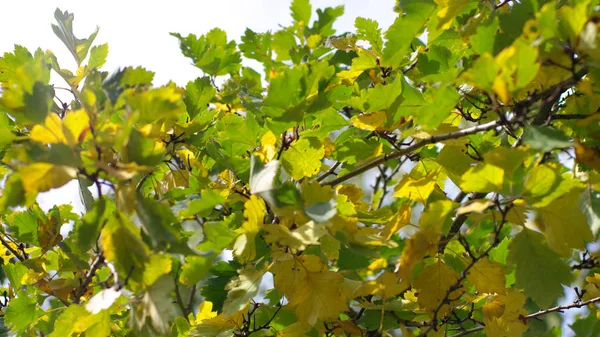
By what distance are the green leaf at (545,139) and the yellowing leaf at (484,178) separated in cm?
8

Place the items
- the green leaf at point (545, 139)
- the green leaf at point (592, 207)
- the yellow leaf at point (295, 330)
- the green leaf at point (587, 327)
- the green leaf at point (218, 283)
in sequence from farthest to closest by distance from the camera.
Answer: the green leaf at point (587, 327) → the green leaf at point (218, 283) → the yellow leaf at point (295, 330) → the green leaf at point (592, 207) → the green leaf at point (545, 139)

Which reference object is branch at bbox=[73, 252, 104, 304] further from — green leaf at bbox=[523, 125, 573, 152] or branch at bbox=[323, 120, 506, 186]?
green leaf at bbox=[523, 125, 573, 152]

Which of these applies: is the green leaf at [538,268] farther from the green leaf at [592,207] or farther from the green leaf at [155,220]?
the green leaf at [155,220]

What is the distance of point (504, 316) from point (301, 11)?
98 cm

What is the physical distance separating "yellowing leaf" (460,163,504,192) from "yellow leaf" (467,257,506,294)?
0.43m

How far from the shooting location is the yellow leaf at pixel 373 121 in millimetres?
1359

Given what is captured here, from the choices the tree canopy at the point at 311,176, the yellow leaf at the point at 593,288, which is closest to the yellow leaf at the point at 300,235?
the tree canopy at the point at 311,176

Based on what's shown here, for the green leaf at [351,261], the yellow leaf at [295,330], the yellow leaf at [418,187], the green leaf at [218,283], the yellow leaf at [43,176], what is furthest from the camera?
the green leaf at [218,283]

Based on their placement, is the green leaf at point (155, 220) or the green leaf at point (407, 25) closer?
the green leaf at point (155, 220)

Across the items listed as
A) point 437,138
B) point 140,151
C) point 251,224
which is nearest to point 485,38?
point 437,138

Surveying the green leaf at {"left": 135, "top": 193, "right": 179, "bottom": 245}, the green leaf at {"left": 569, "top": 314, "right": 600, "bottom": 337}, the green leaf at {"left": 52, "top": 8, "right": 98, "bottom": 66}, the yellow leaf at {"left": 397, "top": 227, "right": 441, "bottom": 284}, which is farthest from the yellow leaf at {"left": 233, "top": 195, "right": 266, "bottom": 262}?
the green leaf at {"left": 569, "top": 314, "right": 600, "bottom": 337}

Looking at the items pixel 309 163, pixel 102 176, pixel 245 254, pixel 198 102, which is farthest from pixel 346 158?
pixel 102 176

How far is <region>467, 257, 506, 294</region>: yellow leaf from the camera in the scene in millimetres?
1364

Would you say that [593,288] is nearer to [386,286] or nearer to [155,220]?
[386,286]
